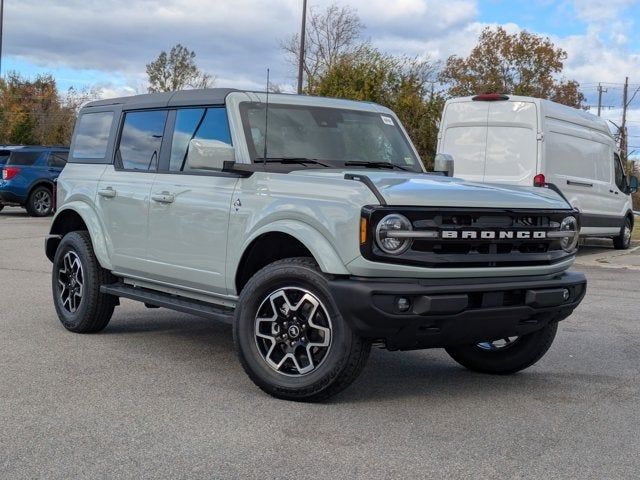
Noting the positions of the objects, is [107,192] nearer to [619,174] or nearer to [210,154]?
[210,154]

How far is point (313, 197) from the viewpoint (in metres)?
5.09

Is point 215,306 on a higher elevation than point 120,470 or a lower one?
higher

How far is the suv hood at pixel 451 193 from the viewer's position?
4.84 meters

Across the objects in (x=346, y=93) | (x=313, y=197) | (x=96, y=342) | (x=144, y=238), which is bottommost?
(x=96, y=342)

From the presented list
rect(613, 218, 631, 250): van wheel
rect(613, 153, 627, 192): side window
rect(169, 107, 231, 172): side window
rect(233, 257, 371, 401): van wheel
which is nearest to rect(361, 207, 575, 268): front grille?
rect(233, 257, 371, 401): van wheel

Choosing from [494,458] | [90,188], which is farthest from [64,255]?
[494,458]

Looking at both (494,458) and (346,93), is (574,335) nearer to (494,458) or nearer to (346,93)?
(494,458)

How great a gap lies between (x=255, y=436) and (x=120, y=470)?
784mm

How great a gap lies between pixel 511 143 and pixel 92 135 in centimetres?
806

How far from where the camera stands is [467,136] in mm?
14289

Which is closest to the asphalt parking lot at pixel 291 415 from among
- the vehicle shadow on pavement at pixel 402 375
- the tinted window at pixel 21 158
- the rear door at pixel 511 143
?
the vehicle shadow on pavement at pixel 402 375

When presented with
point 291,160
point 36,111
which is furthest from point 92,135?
point 36,111

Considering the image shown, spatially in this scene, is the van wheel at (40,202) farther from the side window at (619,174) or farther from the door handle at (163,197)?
the door handle at (163,197)

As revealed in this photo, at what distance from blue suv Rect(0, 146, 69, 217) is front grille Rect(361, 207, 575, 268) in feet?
64.0
